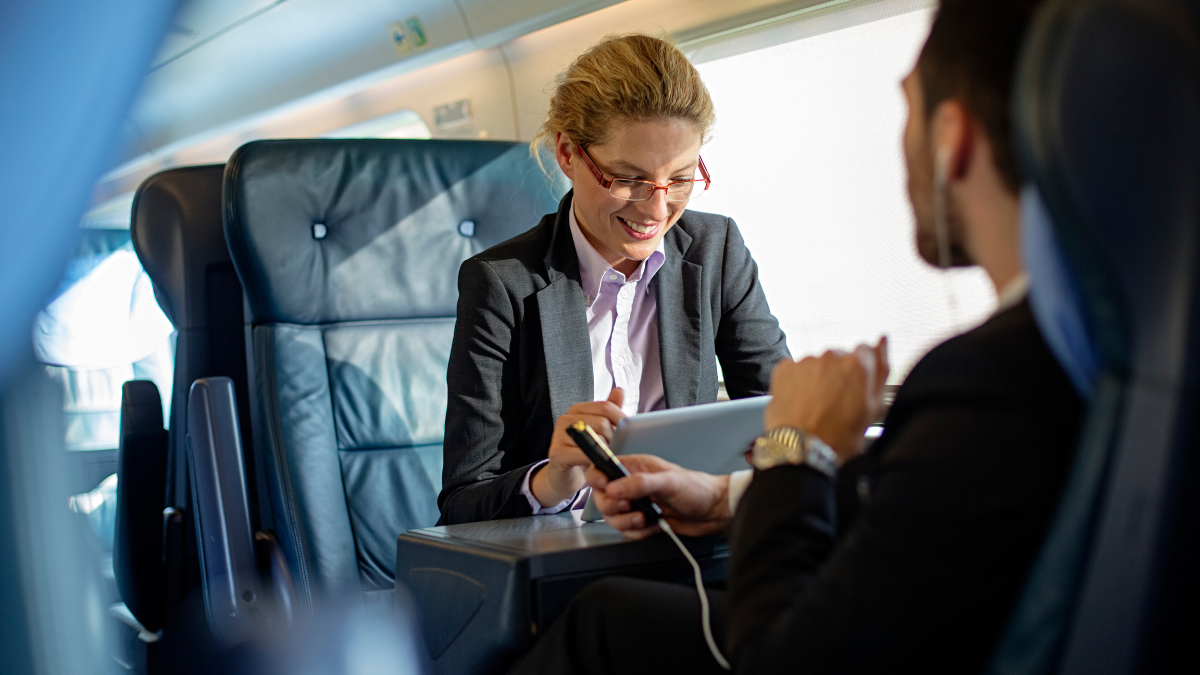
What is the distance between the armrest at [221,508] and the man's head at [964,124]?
1.36 metres

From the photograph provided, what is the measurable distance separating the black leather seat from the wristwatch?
4.56ft

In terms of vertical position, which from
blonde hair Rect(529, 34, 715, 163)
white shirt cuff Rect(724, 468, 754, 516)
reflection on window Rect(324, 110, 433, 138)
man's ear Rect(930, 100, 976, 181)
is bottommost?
white shirt cuff Rect(724, 468, 754, 516)

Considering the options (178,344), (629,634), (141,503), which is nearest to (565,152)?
(178,344)

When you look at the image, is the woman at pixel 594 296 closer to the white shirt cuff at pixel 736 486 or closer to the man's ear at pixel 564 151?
the man's ear at pixel 564 151

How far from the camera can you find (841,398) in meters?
0.71

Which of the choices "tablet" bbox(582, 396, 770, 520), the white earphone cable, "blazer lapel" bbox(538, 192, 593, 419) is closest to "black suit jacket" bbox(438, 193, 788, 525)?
"blazer lapel" bbox(538, 192, 593, 419)

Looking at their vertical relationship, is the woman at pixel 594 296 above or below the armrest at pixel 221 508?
above

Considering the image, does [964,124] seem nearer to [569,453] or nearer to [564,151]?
[569,453]

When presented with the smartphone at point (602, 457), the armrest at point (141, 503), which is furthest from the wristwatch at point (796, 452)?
the armrest at point (141, 503)

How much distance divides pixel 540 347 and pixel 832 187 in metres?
0.72

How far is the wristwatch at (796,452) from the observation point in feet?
2.25

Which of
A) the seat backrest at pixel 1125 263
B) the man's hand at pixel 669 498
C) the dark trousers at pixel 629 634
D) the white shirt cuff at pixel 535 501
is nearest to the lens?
the seat backrest at pixel 1125 263

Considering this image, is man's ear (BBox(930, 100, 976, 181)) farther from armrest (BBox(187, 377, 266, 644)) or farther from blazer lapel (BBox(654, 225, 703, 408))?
armrest (BBox(187, 377, 266, 644))

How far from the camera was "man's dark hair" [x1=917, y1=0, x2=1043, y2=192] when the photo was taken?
0.57 meters
